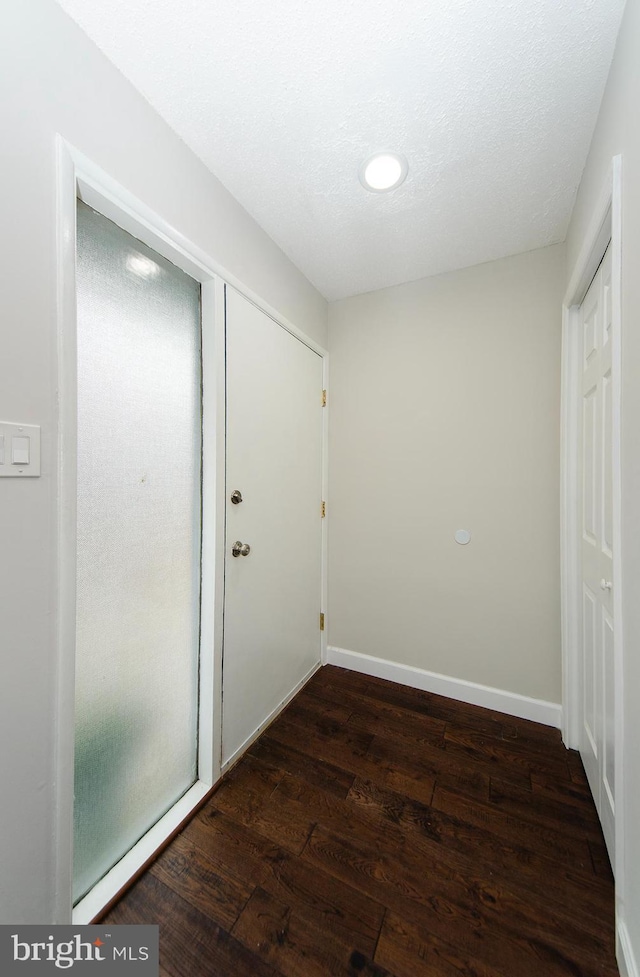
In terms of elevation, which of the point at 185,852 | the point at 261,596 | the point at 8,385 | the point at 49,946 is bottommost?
the point at 185,852

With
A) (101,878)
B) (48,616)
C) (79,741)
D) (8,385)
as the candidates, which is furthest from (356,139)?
(101,878)

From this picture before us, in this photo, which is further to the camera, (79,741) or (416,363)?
(416,363)

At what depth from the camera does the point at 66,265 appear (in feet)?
2.91

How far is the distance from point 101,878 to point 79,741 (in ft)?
1.54

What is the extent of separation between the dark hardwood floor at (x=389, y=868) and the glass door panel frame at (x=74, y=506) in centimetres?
9

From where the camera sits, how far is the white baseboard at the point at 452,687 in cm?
180

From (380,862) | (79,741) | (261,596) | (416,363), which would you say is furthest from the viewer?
(416,363)

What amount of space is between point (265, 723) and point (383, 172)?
252 centimetres

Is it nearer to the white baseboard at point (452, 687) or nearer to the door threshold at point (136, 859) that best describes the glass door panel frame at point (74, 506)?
the door threshold at point (136, 859)

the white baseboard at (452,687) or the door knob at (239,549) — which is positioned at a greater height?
the door knob at (239,549)

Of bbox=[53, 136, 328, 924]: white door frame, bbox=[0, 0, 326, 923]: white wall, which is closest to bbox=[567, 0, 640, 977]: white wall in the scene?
bbox=[53, 136, 328, 924]: white door frame

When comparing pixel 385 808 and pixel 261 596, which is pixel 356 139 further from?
pixel 385 808

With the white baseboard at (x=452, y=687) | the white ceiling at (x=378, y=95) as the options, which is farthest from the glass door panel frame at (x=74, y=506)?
the white baseboard at (x=452, y=687)

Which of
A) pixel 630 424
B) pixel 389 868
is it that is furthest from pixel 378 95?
pixel 389 868
